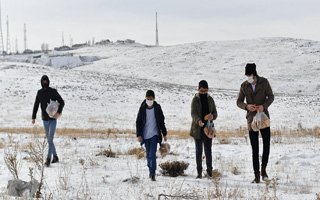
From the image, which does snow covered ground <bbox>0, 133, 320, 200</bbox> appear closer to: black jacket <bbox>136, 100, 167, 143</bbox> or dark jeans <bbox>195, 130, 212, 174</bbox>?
dark jeans <bbox>195, 130, 212, 174</bbox>

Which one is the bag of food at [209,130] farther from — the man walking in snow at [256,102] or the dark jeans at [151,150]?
the dark jeans at [151,150]

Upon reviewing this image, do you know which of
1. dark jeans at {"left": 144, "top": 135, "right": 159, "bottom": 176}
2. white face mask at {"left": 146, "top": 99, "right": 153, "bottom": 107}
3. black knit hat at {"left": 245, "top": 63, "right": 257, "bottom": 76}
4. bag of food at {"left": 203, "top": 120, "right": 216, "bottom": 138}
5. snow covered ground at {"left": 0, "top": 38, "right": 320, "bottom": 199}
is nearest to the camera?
snow covered ground at {"left": 0, "top": 38, "right": 320, "bottom": 199}

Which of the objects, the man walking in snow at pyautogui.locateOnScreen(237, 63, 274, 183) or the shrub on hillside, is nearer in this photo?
the man walking in snow at pyautogui.locateOnScreen(237, 63, 274, 183)

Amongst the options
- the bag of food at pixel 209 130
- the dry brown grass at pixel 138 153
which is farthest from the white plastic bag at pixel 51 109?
the bag of food at pixel 209 130

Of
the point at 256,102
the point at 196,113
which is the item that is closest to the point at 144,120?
the point at 196,113

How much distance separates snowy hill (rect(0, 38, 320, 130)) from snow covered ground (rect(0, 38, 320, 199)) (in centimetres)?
9

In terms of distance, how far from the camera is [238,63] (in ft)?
236

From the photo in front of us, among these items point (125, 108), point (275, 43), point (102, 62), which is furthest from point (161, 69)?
point (125, 108)

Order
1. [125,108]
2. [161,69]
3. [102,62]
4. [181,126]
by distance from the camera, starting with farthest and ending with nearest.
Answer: [102,62]
[161,69]
[125,108]
[181,126]

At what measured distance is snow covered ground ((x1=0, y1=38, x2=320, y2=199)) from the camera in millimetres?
7766

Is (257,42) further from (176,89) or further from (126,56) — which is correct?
(176,89)

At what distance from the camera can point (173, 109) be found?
40219 millimetres

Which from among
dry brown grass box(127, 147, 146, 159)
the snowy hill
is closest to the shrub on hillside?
dry brown grass box(127, 147, 146, 159)

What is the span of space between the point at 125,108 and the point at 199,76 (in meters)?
27.2
